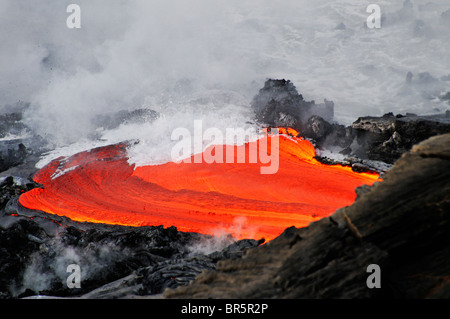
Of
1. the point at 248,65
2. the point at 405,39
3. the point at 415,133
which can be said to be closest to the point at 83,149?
the point at 415,133

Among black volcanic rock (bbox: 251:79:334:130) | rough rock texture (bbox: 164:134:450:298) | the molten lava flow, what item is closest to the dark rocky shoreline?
rough rock texture (bbox: 164:134:450:298)

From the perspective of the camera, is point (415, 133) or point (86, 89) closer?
point (415, 133)

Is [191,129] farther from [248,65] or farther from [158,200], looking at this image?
[248,65]

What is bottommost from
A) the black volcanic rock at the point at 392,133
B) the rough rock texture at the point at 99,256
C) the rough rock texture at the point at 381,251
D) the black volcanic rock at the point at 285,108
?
the rough rock texture at the point at 99,256

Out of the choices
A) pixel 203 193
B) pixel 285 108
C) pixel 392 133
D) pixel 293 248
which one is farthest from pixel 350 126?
pixel 293 248

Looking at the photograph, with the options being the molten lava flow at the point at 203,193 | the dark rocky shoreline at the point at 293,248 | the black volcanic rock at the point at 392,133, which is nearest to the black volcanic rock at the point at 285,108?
the molten lava flow at the point at 203,193

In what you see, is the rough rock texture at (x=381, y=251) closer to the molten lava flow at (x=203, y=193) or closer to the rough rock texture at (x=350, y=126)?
the molten lava flow at (x=203, y=193)

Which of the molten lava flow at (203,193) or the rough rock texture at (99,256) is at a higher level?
the molten lava flow at (203,193)

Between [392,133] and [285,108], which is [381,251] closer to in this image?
[392,133]
